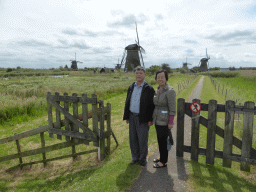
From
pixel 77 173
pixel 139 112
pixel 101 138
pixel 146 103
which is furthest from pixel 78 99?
pixel 77 173

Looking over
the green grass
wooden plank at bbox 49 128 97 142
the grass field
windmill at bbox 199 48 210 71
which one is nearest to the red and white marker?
the green grass

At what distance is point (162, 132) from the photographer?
377 cm

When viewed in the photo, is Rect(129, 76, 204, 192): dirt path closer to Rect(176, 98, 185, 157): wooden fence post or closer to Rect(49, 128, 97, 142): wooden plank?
Rect(176, 98, 185, 157): wooden fence post

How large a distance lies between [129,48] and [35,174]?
52.6 meters

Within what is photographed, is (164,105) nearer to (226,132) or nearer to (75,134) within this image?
(226,132)

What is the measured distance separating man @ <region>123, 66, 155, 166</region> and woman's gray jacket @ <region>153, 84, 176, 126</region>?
222 millimetres

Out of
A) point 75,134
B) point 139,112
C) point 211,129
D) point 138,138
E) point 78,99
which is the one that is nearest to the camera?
point 211,129

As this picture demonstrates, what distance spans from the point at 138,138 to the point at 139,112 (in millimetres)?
692

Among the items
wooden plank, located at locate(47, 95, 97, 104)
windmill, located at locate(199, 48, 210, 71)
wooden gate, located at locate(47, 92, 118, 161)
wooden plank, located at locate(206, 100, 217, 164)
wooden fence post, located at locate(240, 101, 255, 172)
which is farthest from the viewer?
windmill, located at locate(199, 48, 210, 71)

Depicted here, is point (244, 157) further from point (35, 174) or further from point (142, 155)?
point (35, 174)

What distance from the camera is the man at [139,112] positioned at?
12.8 ft

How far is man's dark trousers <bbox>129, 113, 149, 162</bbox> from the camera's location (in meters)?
4.05

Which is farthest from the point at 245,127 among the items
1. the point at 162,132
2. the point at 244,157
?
the point at 162,132

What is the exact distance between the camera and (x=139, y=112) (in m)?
3.96
